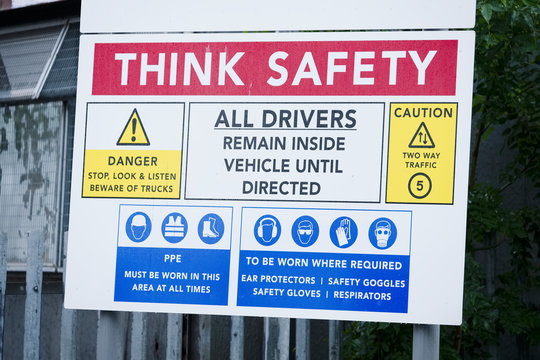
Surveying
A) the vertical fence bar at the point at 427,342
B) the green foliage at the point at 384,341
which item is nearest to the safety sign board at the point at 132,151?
the vertical fence bar at the point at 427,342

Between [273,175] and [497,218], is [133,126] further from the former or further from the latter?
[497,218]

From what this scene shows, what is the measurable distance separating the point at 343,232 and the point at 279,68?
0.63m

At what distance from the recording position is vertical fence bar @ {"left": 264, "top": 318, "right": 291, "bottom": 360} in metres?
4.40

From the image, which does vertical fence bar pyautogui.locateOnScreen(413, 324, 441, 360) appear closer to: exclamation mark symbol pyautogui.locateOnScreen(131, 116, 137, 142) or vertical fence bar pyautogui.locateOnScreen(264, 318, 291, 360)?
exclamation mark symbol pyautogui.locateOnScreen(131, 116, 137, 142)

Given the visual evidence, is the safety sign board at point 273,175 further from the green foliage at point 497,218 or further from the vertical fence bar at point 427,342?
the green foliage at point 497,218

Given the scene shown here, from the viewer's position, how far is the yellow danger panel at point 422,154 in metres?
2.80

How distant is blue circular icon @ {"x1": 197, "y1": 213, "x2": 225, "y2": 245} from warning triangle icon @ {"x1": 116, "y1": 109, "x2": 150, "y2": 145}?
357 millimetres

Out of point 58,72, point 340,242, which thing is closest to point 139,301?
point 340,242

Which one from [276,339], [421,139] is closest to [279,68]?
[421,139]

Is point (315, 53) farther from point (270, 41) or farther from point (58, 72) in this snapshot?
point (58, 72)

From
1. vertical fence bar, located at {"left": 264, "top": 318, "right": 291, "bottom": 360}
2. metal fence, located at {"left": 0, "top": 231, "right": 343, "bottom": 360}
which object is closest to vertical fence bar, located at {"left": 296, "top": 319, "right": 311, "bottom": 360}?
metal fence, located at {"left": 0, "top": 231, "right": 343, "bottom": 360}

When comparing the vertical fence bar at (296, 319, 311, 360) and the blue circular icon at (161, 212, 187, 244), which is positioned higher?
the blue circular icon at (161, 212, 187, 244)

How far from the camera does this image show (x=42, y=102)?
20.4 feet

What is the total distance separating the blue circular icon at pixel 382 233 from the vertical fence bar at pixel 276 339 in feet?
5.43
